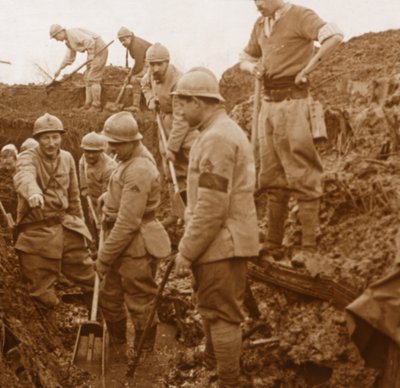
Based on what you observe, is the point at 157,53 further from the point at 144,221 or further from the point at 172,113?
the point at 144,221

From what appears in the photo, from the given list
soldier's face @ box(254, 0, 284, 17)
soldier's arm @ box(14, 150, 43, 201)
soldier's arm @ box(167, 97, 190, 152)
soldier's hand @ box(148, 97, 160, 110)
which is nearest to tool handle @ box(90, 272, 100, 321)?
soldier's arm @ box(14, 150, 43, 201)

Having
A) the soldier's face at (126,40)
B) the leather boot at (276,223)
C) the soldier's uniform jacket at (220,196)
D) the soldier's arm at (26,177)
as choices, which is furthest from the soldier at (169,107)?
the soldier's face at (126,40)

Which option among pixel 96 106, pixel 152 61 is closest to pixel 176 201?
pixel 152 61

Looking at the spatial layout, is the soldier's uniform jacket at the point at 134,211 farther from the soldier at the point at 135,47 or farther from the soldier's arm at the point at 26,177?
the soldier at the point at 135,47

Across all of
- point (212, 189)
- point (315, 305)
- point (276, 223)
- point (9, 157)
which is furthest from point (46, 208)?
point (9, 157)

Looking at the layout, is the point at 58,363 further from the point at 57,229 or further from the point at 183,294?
the point at 183,294

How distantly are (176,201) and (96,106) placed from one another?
28.3 ft

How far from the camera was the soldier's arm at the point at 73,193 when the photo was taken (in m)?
8.08

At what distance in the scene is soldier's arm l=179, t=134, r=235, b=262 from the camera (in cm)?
492

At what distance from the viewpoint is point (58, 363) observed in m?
6.50

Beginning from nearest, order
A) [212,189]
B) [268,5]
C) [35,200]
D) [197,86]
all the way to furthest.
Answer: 1. [212,189]
2. [197,86]
3. [268,5]
4. [35,200]

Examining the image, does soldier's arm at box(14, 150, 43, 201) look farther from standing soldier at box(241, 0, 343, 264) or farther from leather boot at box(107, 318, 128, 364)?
standing soldier at box(241, 0, 343, 264)

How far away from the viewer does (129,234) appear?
→ 6734mm

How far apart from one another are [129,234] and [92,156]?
224 centimetres
